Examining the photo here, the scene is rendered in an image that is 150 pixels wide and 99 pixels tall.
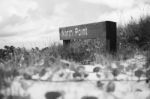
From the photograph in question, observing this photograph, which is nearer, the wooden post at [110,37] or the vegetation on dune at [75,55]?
the vegetation on dune at [75,55]

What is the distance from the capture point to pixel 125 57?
14.5 feet

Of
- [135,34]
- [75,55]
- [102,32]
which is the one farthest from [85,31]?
[135,34]

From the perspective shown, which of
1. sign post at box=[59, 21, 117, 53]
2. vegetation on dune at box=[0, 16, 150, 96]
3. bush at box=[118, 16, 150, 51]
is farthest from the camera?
bush at box=[118, 16, 150, 51]

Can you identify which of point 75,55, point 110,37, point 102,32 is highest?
point 102,32

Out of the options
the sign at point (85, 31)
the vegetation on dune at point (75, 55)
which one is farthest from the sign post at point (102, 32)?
the vegetation on dune at point (75, 55)

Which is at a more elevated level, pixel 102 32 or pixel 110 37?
pixel 102 32

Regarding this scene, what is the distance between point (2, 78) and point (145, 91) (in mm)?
1365

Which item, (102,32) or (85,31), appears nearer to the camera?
(102,32)

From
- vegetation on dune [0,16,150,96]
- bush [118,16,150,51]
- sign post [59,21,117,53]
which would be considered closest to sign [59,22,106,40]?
sign post [59,21,117,53]

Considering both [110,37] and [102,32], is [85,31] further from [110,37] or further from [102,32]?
[110,37]

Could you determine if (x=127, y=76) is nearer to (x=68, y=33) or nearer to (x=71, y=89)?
(x=71, y=89)

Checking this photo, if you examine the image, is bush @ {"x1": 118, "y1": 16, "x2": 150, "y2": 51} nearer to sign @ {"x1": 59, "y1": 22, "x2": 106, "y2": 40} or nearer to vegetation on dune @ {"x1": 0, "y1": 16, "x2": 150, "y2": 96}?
vegetation on dune @ {"x1": 0, "y1": 16, "x2": 150, "y2": 96}

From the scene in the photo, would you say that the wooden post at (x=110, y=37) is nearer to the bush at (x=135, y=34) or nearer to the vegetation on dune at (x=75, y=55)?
the vegetation on dune at (x=75, y=55)

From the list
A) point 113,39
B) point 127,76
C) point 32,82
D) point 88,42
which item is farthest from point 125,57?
point 88,42
